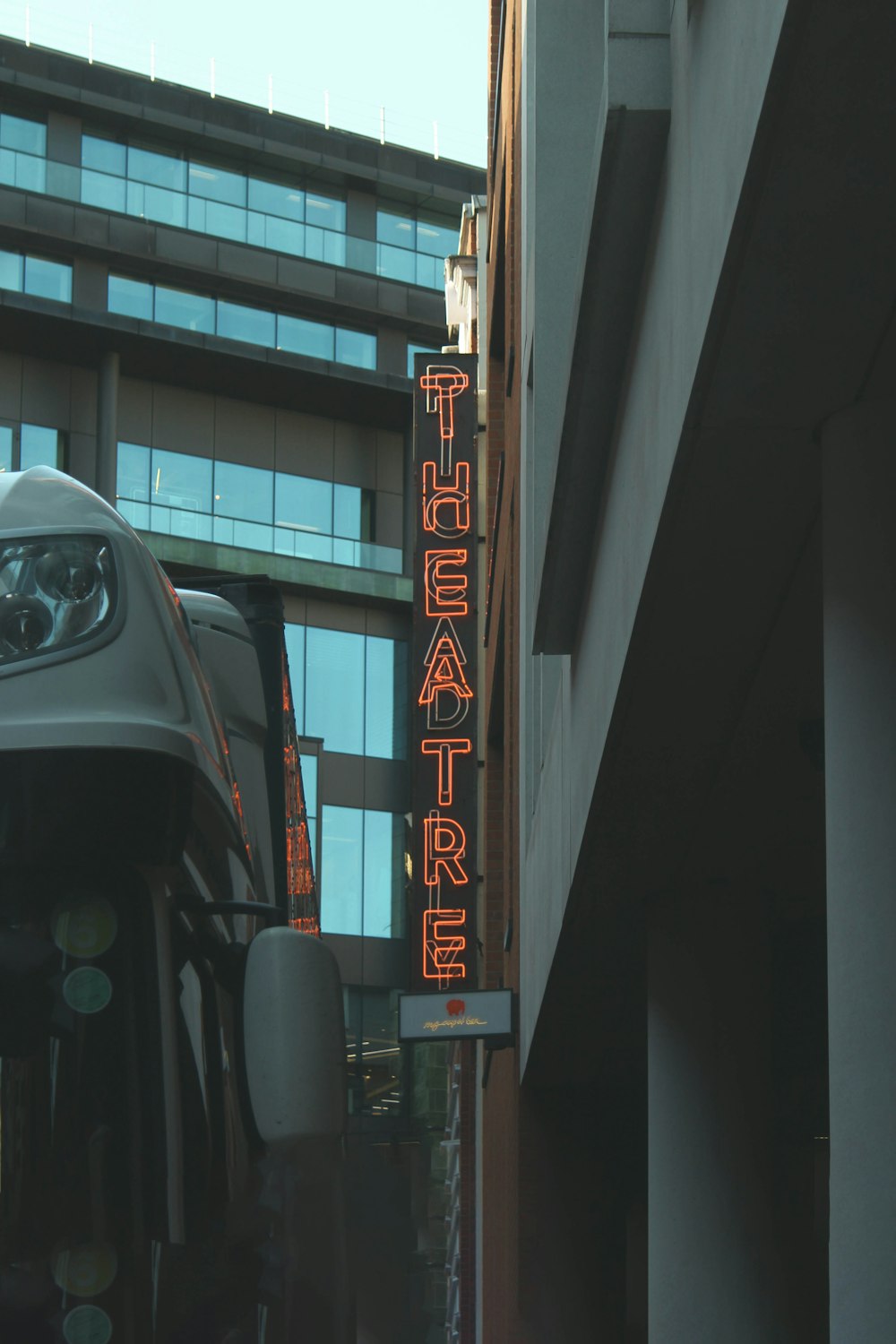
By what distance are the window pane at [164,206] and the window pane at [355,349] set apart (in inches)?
172

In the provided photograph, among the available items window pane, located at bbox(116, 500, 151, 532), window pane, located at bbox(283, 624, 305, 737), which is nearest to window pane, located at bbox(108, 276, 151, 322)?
window pane, located at bbox(116, 500, 151, 532)

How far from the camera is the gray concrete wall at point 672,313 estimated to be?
3588mm

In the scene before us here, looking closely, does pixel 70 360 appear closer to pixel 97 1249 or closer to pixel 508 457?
pixel 508 457

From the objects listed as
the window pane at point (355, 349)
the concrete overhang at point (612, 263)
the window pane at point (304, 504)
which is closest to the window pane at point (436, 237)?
the window pane at point (355, 349)

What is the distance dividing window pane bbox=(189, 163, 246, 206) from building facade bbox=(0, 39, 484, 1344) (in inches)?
2.0

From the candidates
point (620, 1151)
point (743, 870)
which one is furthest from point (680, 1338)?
point (620, 1151)

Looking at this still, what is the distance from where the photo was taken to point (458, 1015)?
46.8 ft

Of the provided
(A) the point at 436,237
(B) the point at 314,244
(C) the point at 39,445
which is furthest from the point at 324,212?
(C) the point at 39,445

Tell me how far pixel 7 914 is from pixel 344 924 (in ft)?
121

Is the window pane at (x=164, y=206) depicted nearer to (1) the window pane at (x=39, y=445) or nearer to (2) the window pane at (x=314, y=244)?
(2) the window pane at (x=314, y=244)

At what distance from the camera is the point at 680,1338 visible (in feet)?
24.6

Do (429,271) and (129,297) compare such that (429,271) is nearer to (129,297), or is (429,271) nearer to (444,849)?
(129,297)

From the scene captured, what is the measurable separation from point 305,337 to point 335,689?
8.44m

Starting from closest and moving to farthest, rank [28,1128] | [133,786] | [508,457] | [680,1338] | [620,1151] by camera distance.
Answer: [28,1128], [133,786], [680,1338], [620,1151], [508,457]
